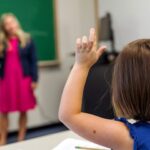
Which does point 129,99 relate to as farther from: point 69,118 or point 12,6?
point 12,6

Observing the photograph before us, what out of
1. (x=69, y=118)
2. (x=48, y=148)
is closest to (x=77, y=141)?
(x=48, y=148)

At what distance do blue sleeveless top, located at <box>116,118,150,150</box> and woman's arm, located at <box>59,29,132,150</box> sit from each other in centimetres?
1

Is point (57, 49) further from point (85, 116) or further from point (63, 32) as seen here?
point (85, 116)

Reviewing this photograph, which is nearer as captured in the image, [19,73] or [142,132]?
[142,132]

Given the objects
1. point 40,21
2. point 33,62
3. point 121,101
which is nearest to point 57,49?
point 40,21

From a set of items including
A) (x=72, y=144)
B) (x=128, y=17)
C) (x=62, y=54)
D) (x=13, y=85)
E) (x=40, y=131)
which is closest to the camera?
(x=72, y=144)

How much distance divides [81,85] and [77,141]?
477 millimetres

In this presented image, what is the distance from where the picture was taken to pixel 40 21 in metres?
3.68

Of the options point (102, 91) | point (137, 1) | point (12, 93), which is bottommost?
point (12, 93)

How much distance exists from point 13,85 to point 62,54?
967 mm

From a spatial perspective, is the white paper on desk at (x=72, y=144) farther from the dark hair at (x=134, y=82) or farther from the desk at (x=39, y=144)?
the dark hair at (x=134, y=82)

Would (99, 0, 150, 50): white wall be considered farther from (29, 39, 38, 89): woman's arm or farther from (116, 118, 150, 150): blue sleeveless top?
(116, 118, 150, 150): blue sleeveless top

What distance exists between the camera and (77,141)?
124cm

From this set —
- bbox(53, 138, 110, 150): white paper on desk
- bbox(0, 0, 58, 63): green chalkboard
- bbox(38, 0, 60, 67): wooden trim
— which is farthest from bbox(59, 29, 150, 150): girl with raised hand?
bbox(38, 0, 60, 67): wooden trim
